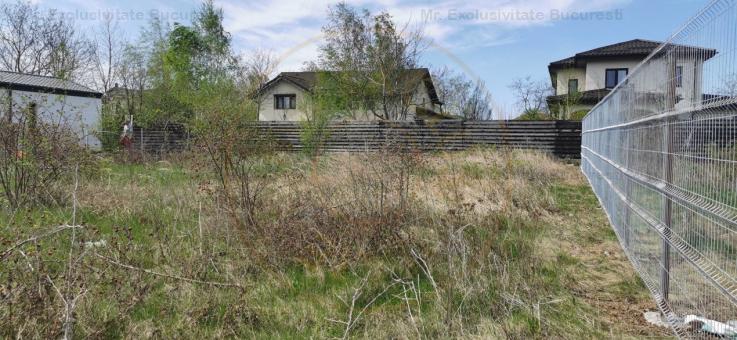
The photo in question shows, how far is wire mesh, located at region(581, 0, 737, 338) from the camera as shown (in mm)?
1963

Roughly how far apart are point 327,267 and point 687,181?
2.55 metres

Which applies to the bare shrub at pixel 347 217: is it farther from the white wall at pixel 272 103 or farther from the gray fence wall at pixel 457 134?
the white wall at pixel 272 103

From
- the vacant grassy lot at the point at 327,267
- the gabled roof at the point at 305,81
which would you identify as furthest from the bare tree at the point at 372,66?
the vacant grassy lot at the point at 327,267

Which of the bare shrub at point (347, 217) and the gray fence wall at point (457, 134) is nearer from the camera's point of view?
the bare shrub at point (347, 217)

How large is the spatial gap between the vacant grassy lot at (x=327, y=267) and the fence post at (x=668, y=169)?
30cm

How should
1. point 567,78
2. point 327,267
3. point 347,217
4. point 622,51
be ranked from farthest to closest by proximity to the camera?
point 567,78, point 622,51, point 347,217, point 327,267

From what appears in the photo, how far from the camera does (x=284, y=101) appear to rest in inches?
1427

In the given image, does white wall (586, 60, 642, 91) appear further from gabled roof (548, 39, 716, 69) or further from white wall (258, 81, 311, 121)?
white wall (258, 81, 311, 121)

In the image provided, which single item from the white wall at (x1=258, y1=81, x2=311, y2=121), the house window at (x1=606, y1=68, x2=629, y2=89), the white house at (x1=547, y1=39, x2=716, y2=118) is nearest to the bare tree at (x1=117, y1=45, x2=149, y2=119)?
the white wall at (x1=258, y1=81, x2=311, y2=121)

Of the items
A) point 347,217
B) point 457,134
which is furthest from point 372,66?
point 347,217

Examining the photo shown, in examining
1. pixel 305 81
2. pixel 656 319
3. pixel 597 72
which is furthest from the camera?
pixel 305 81

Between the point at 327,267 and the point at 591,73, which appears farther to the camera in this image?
the point at 591,73

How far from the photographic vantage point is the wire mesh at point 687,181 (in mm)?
1963

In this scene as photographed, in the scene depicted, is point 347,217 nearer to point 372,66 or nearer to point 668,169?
point 668,169
